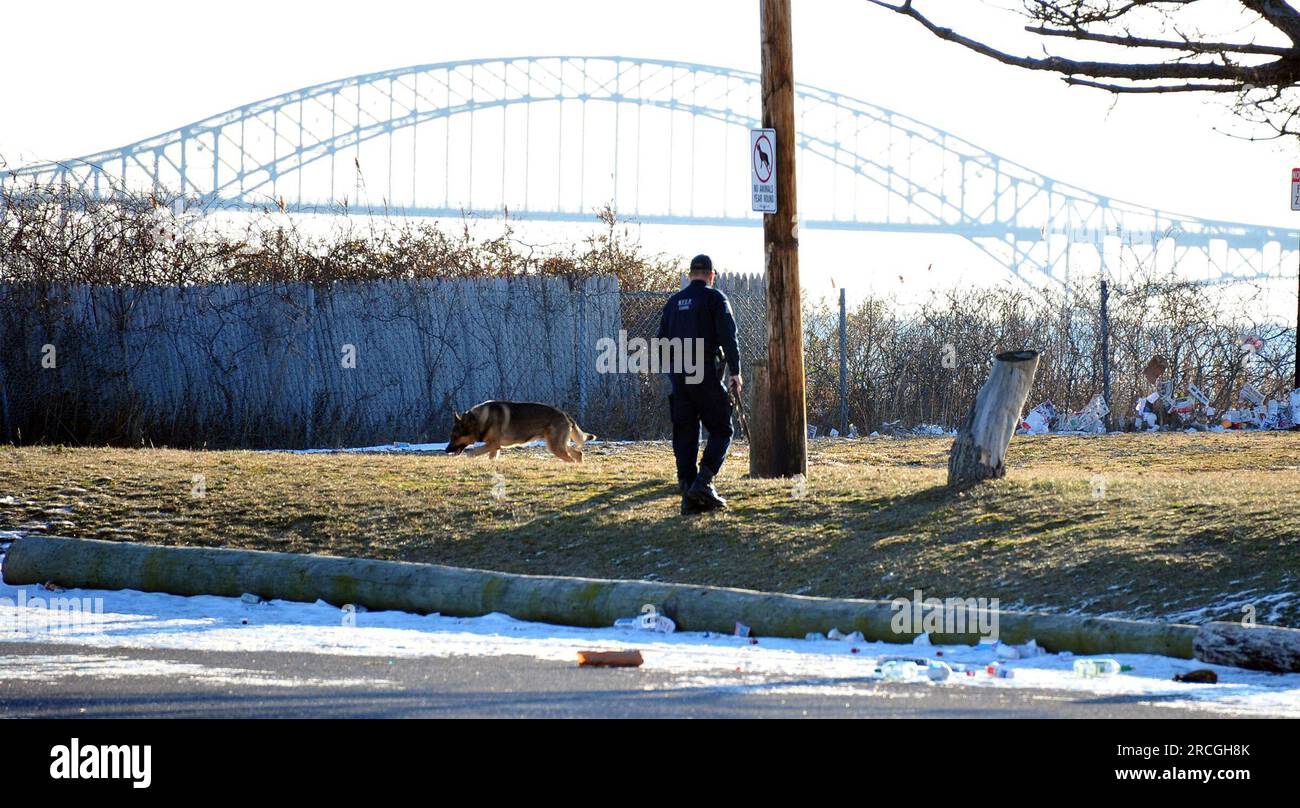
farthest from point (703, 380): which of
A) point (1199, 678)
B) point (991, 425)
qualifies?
point (1199, 678)

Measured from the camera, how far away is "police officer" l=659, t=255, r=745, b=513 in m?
11.4

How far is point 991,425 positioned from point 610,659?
18.6 feet

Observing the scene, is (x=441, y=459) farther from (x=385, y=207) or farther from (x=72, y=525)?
(x=385, y=207)

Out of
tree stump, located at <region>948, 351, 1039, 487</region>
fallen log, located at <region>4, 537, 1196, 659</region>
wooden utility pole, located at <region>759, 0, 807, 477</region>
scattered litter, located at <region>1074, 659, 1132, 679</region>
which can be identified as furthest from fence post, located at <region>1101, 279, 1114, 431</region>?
scattered litter, located at <region>1074, 659, 1132, 679</region>

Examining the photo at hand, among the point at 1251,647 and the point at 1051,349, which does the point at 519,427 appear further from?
the point at 1251,647

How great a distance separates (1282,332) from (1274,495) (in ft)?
43.4

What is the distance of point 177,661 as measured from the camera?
23.8 feet

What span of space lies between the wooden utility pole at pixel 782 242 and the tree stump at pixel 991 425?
1826mm

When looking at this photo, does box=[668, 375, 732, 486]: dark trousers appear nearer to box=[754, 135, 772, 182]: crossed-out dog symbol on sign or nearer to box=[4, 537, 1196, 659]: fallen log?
box=[754, 135, 772, 182]: crossed-out dog symbol on sign

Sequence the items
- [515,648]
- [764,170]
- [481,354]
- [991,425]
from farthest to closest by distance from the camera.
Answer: [481,354] < [764,170] < [991,425] < [515,648]
